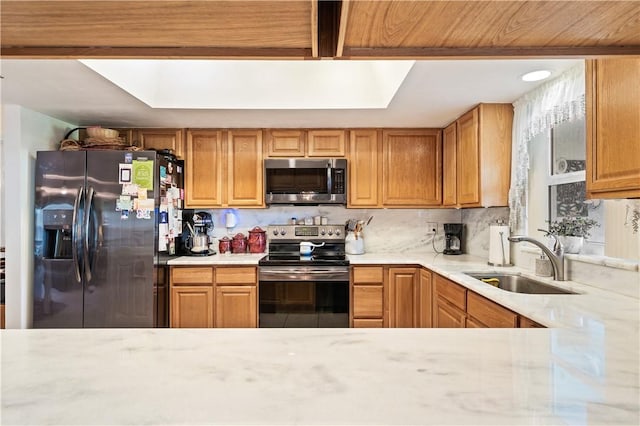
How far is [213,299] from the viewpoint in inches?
118

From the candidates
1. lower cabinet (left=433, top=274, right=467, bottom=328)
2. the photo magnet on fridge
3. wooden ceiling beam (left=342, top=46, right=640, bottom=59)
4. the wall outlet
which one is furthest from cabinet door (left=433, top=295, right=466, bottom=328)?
the photo magnet on fridge

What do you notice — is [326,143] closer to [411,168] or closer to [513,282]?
[411,168]

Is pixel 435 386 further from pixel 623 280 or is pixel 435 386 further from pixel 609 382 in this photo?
pixel 623 280

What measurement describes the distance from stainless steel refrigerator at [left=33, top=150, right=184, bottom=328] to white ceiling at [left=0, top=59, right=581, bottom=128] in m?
0.39

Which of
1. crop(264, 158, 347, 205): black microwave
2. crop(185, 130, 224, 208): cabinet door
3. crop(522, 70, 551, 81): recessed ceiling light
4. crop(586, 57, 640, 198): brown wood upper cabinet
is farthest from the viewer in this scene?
crop(185, 130, 224, 208): cabinet door

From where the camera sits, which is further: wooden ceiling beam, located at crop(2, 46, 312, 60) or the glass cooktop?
the glass cooktop

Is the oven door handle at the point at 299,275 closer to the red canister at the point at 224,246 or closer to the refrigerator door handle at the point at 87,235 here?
the red canister at the point at 224,246

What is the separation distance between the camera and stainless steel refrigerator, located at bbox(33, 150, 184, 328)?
2.73 metres

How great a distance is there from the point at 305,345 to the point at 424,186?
2.85m

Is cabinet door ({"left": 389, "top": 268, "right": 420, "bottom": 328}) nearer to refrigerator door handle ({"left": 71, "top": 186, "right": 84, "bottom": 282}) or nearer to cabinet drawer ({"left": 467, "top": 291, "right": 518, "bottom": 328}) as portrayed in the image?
cabinet drawer ({"left": 467, "top": 291, "right": 518, "bottom": 328})

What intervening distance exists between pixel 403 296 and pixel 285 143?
180 cm

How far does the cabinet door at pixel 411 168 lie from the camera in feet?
11.1

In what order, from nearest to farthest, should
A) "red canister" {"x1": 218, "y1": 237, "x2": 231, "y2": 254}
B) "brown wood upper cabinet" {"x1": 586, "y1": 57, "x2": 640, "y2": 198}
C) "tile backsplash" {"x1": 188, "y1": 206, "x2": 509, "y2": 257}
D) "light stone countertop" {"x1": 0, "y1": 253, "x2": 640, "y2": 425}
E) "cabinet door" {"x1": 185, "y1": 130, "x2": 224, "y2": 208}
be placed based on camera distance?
"light stone countertop" {"x1": 0, "y1": 253, "x2": 640, "y2": 425} < "brown wood upper cabinet" {"x1": 586, "y1": 57, "x2": 640, "y2": 198} < "cabinet door" {"x1": 185, "y1": 130, "x2": 224, "y2": 208} < "red canister" {"x1": 218, "y1": 237, "x2": 231, "y2": 254} < "tile backsplash" {"x1": 188, "y1": 206, "x2": 509, "y2": 257}

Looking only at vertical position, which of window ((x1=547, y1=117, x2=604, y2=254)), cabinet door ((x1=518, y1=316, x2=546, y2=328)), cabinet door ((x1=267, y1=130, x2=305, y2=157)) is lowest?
cabinet door ((x1=518, y1=316, x2=546, y2=328))
